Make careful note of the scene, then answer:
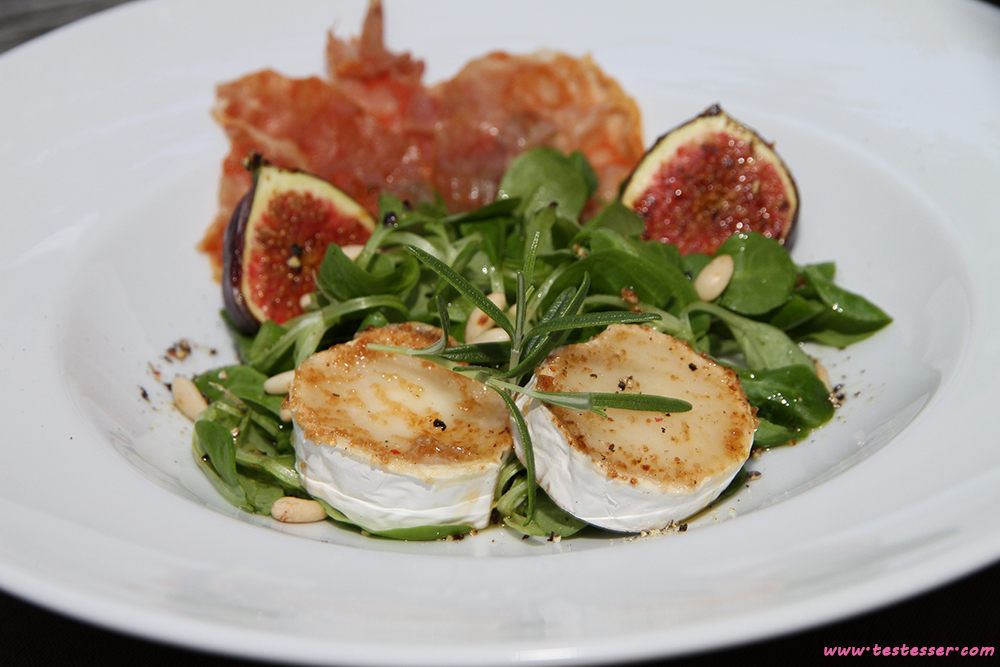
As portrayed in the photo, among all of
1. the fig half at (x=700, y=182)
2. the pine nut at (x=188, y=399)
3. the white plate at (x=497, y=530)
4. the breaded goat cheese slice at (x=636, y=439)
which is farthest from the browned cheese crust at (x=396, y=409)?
the fig half at (x=700, y=182)

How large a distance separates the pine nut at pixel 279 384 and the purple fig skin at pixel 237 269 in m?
0.50

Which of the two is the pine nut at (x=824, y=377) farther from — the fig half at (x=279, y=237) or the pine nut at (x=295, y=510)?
the fig half at (x=279, y=237)

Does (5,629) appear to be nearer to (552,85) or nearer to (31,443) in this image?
(31,443)

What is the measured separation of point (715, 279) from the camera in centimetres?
268

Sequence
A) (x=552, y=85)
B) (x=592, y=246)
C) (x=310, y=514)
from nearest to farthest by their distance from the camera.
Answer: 1. (x=310, y=514)
2. (x=592, y=246)
3. (x=552, y=85)

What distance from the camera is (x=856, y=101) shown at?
124 inches

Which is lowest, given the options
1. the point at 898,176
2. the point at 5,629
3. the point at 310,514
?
the point at 5,629

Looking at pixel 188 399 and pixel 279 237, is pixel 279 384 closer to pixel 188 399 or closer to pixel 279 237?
pixel 188 399

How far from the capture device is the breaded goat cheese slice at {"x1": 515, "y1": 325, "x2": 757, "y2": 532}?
6.28 feet

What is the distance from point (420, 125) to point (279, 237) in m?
0.89

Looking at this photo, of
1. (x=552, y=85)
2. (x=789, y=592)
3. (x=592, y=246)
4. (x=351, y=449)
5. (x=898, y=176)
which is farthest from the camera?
(x=552, y=85)

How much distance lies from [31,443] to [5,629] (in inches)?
20.0

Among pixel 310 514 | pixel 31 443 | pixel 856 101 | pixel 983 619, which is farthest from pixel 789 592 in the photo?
pixel 856 101

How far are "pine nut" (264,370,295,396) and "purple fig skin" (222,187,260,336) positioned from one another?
19.7 inches
